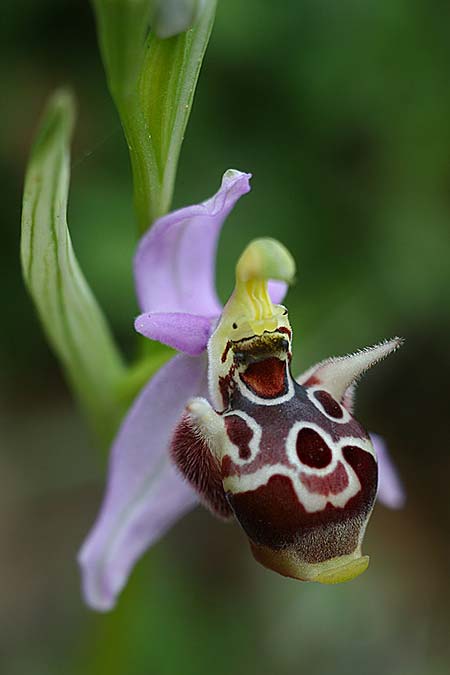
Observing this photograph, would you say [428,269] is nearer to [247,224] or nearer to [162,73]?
[247,224]

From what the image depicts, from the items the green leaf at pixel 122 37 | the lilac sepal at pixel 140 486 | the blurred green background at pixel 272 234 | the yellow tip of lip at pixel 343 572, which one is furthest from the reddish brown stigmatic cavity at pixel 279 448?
the blurred green background at pixel 272 234

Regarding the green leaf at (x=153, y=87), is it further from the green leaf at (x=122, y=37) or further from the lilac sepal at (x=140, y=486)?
the lilac sepal at (x=140, y=486)

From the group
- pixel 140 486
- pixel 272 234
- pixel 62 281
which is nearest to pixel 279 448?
pixel 140 486

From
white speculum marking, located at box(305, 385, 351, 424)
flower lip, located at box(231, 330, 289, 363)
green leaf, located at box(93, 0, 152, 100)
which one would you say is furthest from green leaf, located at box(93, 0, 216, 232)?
white speculum marking, located at box(305, 385, 351, 424)

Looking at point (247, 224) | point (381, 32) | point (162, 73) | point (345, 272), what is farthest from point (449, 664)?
point (162, 73)

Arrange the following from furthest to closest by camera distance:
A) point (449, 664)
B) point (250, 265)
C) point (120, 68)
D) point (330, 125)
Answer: point (330, 125)
point (449, 664)
point (250, 265)
point (120, 68)

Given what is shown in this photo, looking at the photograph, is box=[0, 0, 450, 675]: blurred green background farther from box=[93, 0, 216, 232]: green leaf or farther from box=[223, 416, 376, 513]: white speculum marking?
box=[223, 416, 376, 513]: white speculum marking
